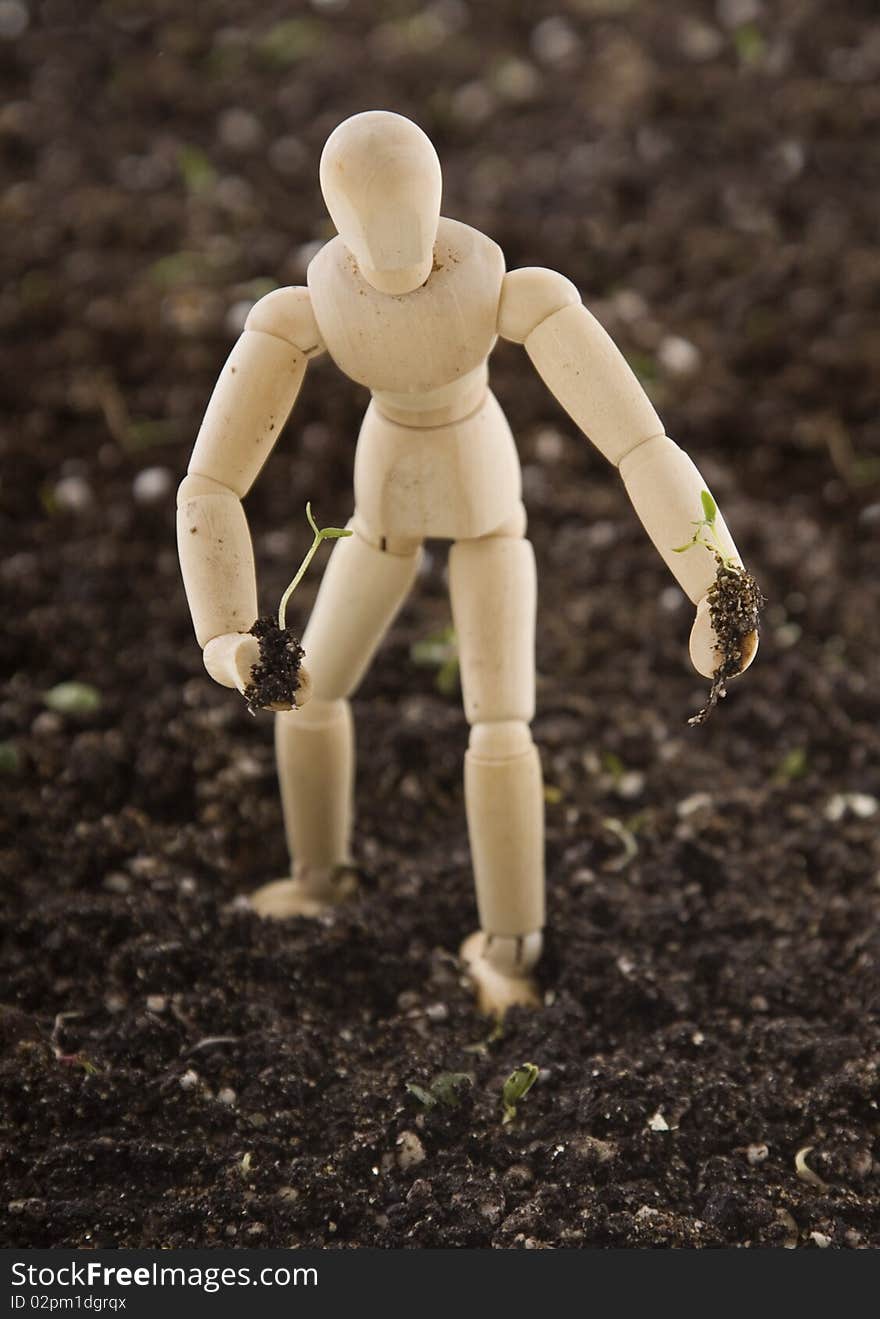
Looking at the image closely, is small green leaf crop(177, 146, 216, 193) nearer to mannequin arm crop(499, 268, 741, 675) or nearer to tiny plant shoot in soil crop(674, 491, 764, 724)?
mannequin arm crop(499, 268, 741, 675)

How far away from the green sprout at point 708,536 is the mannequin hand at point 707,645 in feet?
0.15

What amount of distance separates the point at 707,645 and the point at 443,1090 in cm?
64

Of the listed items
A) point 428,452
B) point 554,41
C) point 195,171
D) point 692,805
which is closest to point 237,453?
point 428,452

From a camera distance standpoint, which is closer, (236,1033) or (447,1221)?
(447,1221)

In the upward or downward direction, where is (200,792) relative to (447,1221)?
upward

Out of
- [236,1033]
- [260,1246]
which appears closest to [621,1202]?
[260,1246]

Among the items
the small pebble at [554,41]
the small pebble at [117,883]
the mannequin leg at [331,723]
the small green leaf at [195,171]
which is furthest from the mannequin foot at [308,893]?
the small pebble at [554,41]

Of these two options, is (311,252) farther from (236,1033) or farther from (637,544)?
(236,1033)

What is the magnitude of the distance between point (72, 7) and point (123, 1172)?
3290 mm

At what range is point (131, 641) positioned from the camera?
2652 mm

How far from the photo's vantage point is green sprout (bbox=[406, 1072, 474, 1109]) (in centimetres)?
185

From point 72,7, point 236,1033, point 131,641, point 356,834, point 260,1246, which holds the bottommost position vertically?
point 260,1246

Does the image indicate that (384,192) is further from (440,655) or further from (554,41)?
(554,41)

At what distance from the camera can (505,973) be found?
206cm
